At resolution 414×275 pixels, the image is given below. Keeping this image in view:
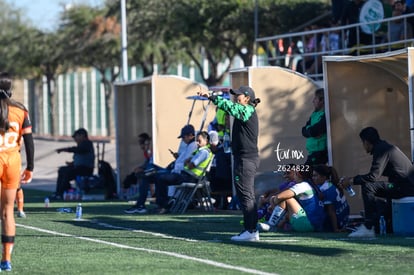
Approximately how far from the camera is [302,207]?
14.3m

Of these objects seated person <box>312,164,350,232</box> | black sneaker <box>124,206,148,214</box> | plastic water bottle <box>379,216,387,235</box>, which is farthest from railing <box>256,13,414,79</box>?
plastic water bottle <box>379,216,387,235</box>

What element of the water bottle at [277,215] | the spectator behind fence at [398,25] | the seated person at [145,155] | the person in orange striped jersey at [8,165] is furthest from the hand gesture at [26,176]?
the spectator behind fence at [398,25]

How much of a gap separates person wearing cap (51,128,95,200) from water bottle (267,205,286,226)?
32.7ft

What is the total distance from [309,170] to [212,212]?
150 inches

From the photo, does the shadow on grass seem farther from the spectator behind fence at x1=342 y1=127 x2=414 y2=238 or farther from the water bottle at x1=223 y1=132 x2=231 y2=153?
the water bottle at x1=223 y1=132 x2=231 y2=153

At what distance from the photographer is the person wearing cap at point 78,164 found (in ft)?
78.1

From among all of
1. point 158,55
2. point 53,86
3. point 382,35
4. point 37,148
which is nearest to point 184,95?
point 382,35

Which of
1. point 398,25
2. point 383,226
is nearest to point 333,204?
point 383,226

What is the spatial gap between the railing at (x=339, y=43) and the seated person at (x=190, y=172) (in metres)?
4.29

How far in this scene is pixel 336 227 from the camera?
1425 cm

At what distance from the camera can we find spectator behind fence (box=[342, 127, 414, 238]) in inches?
523

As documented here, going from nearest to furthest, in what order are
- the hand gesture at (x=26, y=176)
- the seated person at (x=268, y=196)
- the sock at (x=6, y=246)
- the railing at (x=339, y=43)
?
the sock at (x=6, y=246) → the hand gesture at (x=26, y=176) → the seated person at (x=268, y=196) → the railing at (x=339, y=43)

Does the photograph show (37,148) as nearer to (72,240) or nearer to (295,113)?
(295,113)

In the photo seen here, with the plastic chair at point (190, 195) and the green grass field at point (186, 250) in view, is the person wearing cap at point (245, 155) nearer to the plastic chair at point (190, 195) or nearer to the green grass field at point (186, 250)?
the green grass field at point (186, 250)
